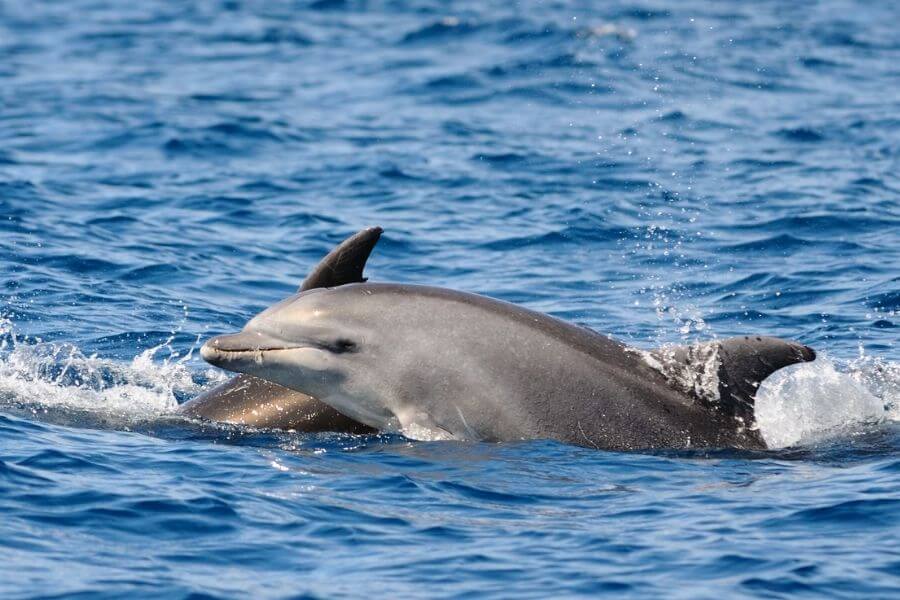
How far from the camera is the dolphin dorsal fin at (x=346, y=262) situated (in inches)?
466

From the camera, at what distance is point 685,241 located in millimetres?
20484

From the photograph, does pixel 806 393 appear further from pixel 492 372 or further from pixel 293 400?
pixel 293 400

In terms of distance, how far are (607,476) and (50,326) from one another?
747 cm

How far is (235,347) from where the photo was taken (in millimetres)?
11562

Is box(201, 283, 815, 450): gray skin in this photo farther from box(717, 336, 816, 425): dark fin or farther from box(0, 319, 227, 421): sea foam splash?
box(0, 319, 227, 421): sea foam splash

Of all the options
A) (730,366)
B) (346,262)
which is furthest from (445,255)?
(730,366)

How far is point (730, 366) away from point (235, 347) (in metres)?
3.65

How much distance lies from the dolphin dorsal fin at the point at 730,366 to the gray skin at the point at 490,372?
0.03 ft

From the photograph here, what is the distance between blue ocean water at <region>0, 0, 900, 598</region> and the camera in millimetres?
9625

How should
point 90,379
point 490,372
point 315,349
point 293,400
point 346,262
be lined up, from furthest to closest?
point 90,379 < point 293,400 < point 346,262 < point 315,349 < point 490,372

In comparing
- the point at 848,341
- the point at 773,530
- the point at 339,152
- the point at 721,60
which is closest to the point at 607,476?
the point at 773,530

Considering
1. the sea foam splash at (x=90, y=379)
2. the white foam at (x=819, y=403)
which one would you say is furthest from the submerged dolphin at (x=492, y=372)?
the sea foam splash at (x=90, y=379)

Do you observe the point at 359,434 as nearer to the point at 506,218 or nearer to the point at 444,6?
the point at 506,218

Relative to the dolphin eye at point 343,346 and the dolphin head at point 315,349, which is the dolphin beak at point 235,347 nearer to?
the dolphin head at point 315,349
